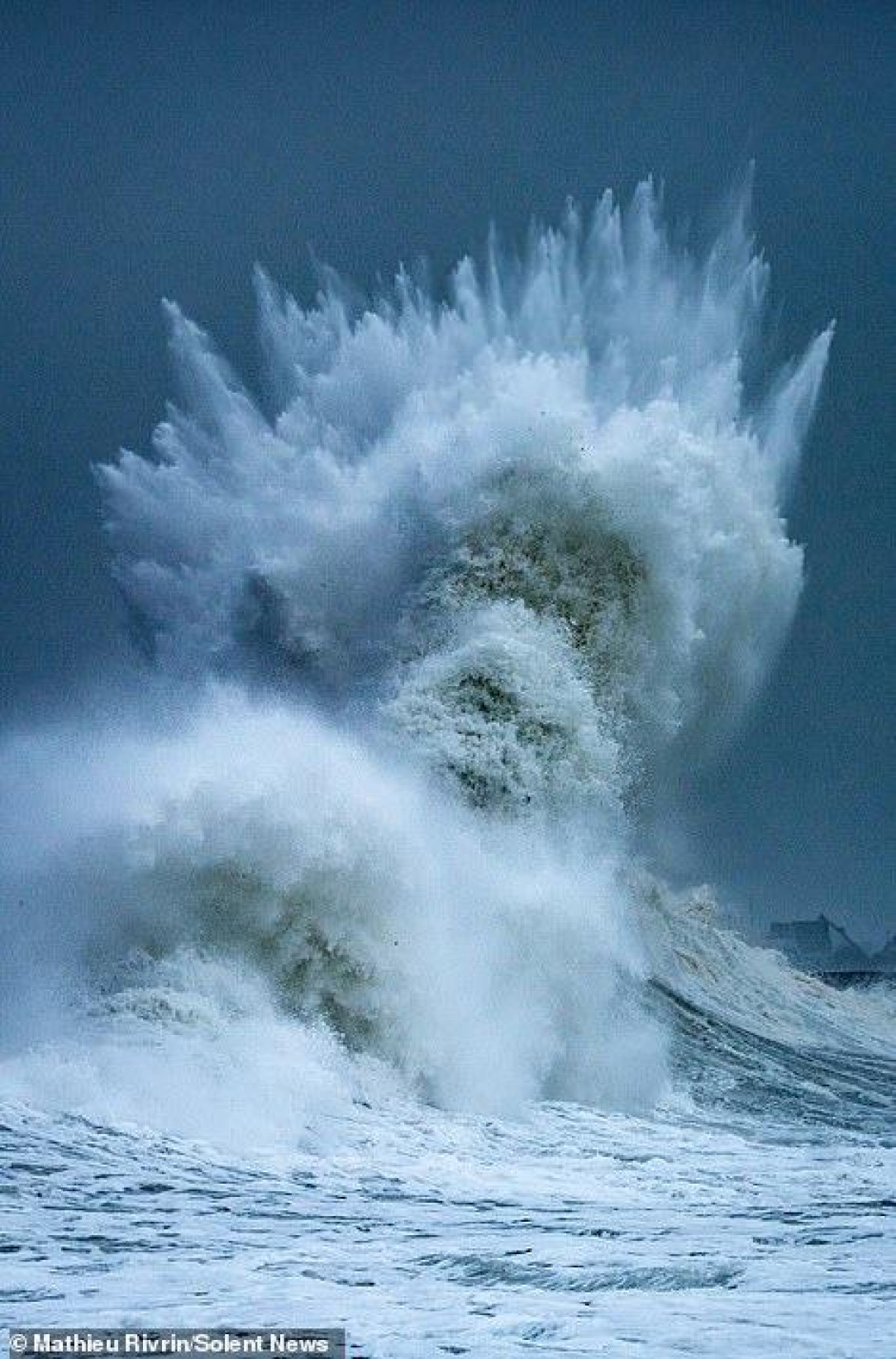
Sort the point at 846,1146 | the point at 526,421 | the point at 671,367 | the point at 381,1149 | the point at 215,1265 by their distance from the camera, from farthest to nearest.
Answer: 1. the point at 671,367
2. the point at 526,421
3. the point at 846,1146
4. the point at 381,1149
5. the point at 215,1265

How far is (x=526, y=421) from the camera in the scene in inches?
894

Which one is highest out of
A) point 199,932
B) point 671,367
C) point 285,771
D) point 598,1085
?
point 671,367

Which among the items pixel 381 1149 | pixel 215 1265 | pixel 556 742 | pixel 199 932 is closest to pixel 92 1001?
pixel 199 932

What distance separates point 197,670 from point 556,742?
6776 millimetres

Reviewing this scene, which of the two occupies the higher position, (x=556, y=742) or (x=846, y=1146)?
(x=556, y=742)

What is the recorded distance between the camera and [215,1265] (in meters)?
7.07

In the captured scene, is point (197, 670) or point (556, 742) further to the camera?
point (197, 670)

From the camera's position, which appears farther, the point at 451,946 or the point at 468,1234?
the point at 451,946

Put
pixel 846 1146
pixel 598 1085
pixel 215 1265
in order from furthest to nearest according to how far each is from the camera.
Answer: pixel 598 1085 → pixel 846 1146 → pixel 215 1265

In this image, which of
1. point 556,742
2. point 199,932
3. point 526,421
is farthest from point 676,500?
point 199,932

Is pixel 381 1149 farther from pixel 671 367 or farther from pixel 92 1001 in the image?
pixel 671 367

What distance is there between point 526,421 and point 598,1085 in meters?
12.0

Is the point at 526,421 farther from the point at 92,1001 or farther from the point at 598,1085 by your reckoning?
the point at 92,1001

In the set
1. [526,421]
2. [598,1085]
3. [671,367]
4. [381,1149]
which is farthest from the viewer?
[671,367]
